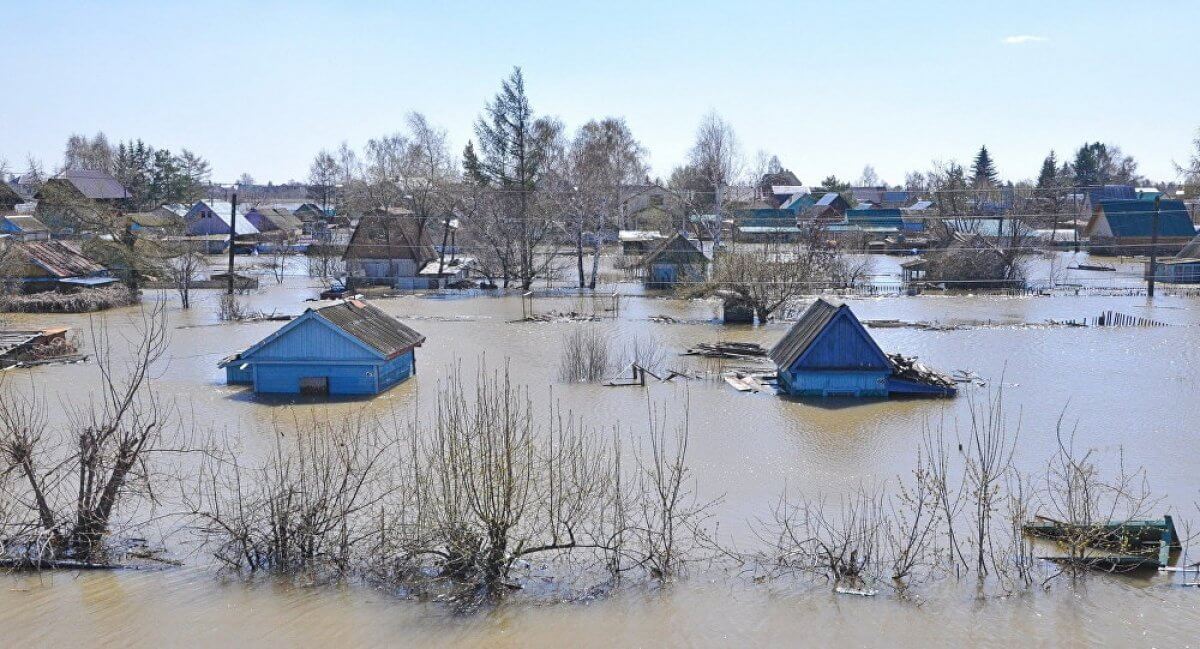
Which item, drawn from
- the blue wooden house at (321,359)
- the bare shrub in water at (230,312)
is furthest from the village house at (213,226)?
the blue wooden house at (321,359)

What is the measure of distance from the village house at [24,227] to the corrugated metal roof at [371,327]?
135 ft

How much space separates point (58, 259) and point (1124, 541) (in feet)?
134

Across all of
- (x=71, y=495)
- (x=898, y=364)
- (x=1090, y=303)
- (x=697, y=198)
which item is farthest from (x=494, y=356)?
(x=697, y=198)

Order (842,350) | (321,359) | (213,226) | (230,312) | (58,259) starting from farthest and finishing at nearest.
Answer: (213,226), (58,259), (230,312), (842,350), (321,359)

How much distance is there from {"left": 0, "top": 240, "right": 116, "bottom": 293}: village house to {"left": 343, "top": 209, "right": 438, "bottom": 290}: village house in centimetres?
1059

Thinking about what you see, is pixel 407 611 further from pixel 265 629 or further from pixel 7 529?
pixel 7 529

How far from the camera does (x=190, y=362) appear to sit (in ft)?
86.0

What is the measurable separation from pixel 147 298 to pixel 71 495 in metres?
31.9

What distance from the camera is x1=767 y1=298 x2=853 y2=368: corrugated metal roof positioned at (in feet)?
71.7

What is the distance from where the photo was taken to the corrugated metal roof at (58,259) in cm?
3962

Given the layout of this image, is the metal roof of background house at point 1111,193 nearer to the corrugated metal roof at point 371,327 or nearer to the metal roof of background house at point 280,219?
the metal roof of background house at point 280,219

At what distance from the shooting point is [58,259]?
40.7 metres

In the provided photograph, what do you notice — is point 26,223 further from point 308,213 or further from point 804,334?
point 804,334

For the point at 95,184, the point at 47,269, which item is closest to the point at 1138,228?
the point at 47,269
